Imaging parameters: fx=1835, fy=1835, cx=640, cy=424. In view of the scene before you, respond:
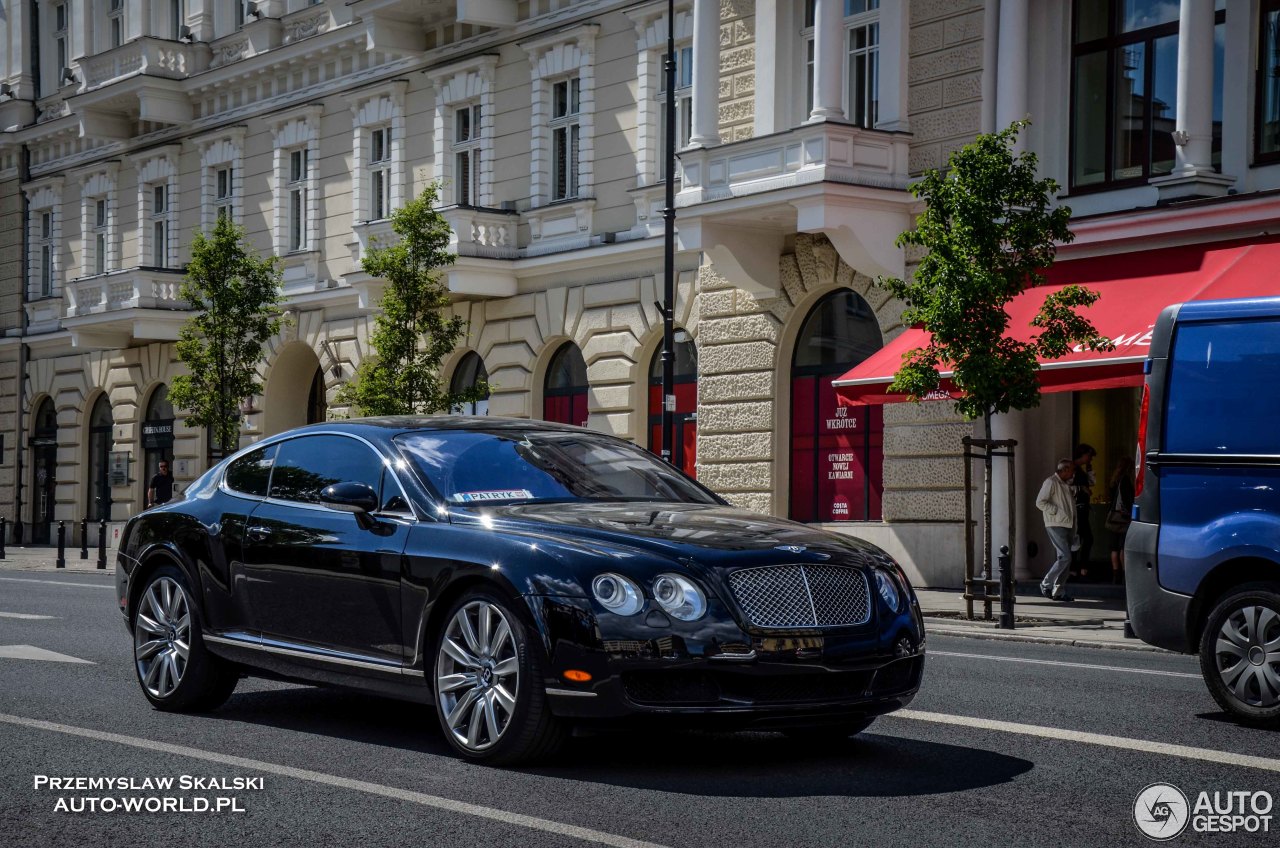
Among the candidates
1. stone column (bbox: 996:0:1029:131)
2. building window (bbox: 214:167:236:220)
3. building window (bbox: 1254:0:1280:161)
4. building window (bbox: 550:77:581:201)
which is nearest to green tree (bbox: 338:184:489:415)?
building window (bbox: 550:77:581:201)

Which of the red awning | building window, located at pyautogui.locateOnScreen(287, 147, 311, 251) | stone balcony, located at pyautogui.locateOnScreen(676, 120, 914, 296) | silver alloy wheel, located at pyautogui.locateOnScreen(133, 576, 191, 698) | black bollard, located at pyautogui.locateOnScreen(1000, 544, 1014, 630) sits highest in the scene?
building window, located at pyautogui.locateOnScreen(287, 147, 311, 251)

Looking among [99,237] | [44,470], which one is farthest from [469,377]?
[44,470]

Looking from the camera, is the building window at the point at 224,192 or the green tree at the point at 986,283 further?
the building window at the point at 224,192

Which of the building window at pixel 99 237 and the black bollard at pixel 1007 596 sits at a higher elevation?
the building window at pixel 99 237

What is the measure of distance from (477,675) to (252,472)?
2.48 m

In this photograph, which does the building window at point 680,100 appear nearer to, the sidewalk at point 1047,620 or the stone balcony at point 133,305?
the sidewalk at point 1047,620

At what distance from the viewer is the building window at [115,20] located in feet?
140

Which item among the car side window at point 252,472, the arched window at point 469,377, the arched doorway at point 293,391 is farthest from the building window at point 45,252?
the car side window at point 252,472

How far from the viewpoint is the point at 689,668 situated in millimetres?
7238

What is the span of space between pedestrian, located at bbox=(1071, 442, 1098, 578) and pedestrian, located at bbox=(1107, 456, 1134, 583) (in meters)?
0.29

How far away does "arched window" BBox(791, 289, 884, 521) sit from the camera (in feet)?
81.5

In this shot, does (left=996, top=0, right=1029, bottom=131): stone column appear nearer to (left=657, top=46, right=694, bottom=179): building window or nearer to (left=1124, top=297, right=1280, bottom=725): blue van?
(left=657, top=46, right=694, bottom=179): building window

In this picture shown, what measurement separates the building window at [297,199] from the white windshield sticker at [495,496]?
2864 centimetres

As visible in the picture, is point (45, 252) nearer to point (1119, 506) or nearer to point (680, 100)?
point (680, 100)
